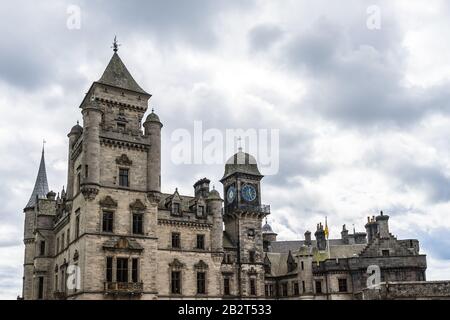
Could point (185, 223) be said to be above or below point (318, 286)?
above

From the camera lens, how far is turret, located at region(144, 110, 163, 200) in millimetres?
45656

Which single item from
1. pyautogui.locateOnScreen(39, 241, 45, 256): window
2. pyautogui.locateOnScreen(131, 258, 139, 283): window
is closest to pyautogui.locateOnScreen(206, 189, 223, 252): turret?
pyautogui.locateOnScreen(131, 258, 139, 283): window

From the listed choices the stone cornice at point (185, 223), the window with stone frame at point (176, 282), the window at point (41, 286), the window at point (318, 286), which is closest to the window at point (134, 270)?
the window with stone frame at point (176, 282)

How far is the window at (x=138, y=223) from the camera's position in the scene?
44.2m

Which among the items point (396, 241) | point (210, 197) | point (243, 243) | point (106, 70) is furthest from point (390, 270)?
point (106, 70)

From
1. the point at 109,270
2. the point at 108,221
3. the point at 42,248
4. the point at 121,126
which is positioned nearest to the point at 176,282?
the point at 109,270

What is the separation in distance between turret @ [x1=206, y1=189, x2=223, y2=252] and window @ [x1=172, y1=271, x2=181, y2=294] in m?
4.98

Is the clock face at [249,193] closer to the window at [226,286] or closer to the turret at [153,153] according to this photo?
the window at [226,286]

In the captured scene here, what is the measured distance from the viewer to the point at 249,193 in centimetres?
5988

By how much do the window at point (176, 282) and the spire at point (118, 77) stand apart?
18.2 m

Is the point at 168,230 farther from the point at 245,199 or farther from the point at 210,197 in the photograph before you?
the point at 245,199

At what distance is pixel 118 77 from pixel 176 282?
21070 mm

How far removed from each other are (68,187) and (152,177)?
913cm

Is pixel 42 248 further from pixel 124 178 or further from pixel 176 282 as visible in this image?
pixel 176 282
